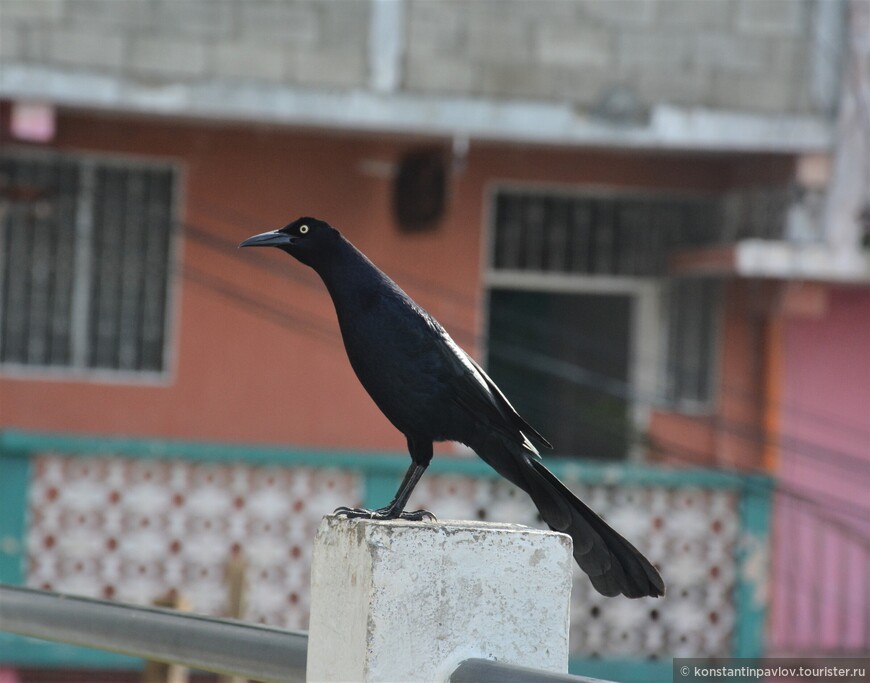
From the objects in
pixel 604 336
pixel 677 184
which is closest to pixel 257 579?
pixel 604 336

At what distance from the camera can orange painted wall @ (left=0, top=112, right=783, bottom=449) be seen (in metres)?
9.45

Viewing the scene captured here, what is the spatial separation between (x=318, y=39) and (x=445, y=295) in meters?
2.05

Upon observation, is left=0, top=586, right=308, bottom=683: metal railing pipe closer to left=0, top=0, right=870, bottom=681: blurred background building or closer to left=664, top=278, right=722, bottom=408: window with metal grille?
left=0, top=0, right=870, bottom=681: blurred background building

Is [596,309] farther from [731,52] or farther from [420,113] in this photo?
[420,113]

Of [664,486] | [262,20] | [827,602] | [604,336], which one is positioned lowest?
[827,602]

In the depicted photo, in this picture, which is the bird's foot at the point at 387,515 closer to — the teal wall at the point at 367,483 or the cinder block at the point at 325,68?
the teal wall at the point at 367,483

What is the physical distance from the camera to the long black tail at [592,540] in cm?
296

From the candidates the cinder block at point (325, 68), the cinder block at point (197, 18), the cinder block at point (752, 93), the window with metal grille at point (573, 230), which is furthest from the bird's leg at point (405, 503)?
the window with metal grille at point (573, 230)

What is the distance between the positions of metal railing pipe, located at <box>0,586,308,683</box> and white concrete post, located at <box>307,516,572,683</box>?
3.3 inches

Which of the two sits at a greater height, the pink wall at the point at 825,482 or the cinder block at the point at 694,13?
the cinder block at the point at 694,13

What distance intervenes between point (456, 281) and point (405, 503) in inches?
268

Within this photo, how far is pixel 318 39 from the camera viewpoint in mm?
8516

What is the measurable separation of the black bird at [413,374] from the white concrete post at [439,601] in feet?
1.26

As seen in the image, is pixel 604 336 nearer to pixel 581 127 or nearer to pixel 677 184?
pixel 677 184
